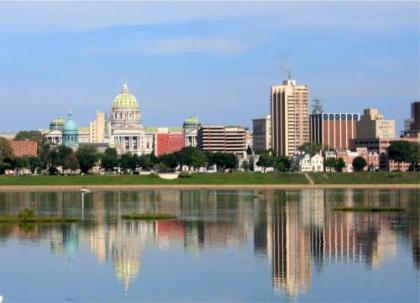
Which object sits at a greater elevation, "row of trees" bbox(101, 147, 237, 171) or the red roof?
the red roof

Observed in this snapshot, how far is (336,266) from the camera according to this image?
36281 millimetres

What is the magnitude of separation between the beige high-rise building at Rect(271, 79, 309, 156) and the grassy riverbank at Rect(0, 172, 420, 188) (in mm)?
74443

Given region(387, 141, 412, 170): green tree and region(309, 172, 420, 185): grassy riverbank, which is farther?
region(387, 141, 412, 170): green tree

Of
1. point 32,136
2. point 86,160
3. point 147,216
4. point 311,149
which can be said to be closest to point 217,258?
point 147,216

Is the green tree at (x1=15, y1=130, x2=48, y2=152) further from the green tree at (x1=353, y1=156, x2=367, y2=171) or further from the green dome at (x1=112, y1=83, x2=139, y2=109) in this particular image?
the green tree at (x1=353, y1=156, x2=367, y2=171)

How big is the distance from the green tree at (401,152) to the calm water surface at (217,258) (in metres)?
85.3

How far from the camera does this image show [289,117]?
194250 millimetres

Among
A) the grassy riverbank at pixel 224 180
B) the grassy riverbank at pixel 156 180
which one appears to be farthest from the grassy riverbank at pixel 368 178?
the grassy riverbank at pixel 156 180

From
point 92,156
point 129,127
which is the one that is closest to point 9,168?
point 92,156

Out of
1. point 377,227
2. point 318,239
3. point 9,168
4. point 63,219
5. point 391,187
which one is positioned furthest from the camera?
point 9,168

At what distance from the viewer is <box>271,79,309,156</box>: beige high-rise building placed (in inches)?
7618

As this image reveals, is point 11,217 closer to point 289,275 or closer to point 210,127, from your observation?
point 289,275

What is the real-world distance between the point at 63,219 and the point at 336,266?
69.0 feet

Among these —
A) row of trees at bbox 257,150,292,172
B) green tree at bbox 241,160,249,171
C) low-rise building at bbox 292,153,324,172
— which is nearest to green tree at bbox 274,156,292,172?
row of trees at bbox 257,150,292,172
